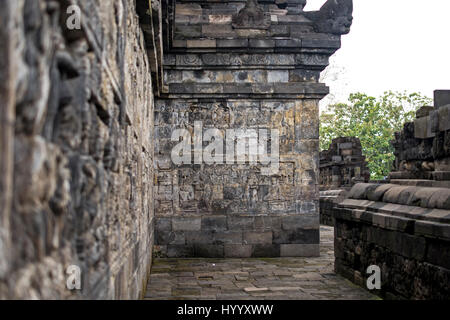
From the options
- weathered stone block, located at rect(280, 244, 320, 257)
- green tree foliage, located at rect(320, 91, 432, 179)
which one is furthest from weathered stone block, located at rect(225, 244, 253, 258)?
green tree foliage, located at rect(320, 91, 432, 179)

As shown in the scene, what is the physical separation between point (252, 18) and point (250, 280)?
4639 millimetres

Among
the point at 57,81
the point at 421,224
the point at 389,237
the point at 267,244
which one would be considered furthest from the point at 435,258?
the point at 267,244

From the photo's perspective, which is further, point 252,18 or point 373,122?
point 373,122

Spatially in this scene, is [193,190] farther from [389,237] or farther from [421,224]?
[421,224]

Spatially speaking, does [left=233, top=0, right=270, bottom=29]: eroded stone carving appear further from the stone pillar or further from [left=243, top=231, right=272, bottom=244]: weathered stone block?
[left=243, top=231, right=272, bottom=244]: weathered stone block

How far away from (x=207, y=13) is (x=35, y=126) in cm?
826

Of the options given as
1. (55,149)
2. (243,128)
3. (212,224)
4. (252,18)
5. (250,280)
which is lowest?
(250,280)

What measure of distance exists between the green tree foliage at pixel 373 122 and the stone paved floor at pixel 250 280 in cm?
2509

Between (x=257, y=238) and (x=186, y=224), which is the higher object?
(x=186, y=224)

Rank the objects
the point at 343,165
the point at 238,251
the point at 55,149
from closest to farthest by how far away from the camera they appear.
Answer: the point at 55,149
the point at 238,251
the point at 343,165

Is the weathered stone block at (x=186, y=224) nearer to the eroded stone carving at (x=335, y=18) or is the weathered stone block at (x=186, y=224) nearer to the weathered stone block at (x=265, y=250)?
the weathered stone block at (x=265, y=250)

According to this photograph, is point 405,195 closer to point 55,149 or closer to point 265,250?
point 265,250

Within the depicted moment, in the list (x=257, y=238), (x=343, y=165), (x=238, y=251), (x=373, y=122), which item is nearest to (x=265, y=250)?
(x=257, y=238)

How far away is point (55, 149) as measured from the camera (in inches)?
→ 50.4
